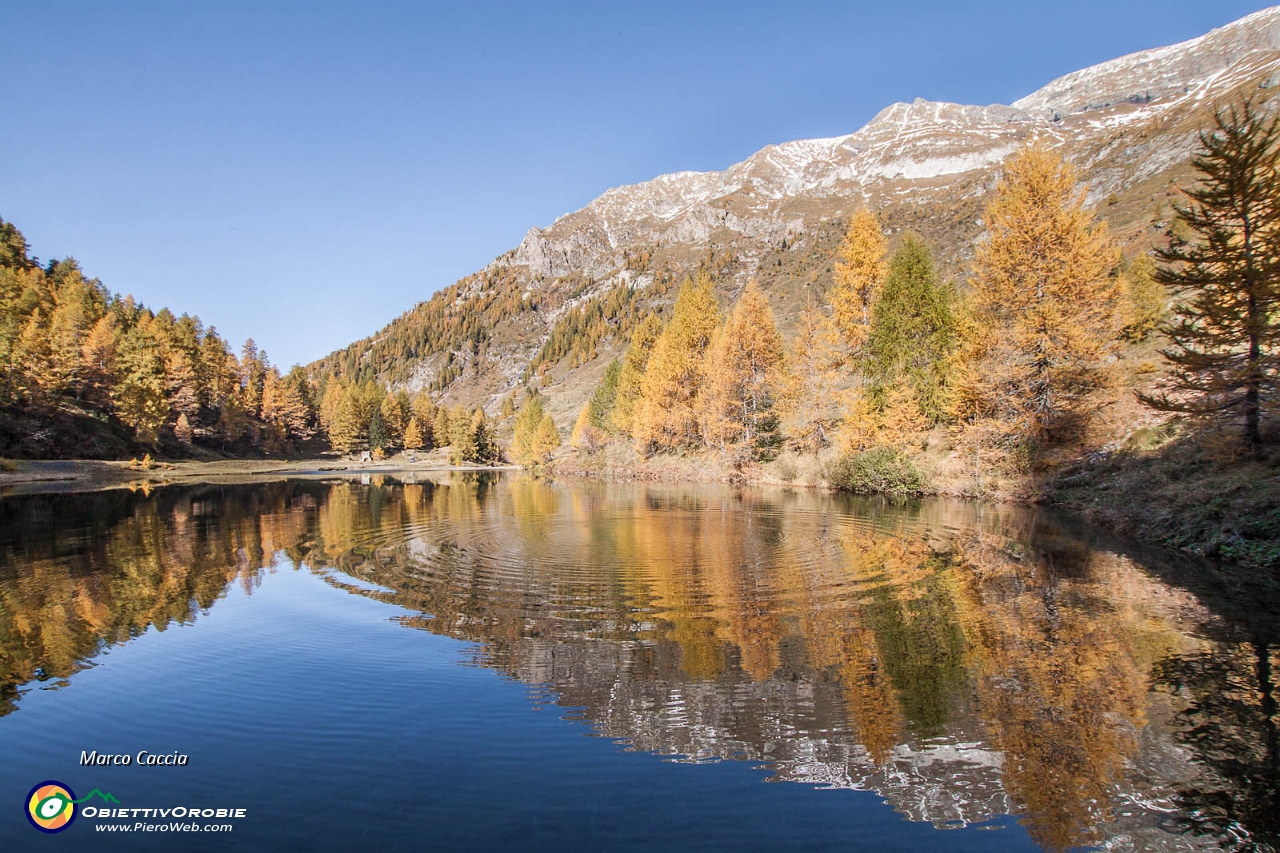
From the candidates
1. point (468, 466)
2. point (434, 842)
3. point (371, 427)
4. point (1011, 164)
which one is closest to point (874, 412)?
point (1011, 164)

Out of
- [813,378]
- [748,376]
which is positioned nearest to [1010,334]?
[813,378]

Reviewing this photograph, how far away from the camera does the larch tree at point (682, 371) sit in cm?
5428

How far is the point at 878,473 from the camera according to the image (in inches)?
1308

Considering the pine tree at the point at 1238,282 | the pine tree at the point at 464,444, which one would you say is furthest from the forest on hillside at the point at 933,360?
the pine tree at the point at 464,444

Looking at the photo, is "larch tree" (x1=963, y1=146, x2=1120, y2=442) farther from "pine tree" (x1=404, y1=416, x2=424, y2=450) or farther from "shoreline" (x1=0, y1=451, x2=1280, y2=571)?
"pine tree" (x1=404, y1=416, x2=424, y2=450)

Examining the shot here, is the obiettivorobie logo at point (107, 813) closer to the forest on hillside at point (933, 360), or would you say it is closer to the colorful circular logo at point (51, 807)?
the colorful circular logo at point (51, 807)

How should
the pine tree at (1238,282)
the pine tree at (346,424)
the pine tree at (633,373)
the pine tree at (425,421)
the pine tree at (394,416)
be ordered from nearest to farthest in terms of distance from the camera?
the pine tree at (1238,282) < the pine tree at (633,373) < the pine tree at (346,424) < the pine tree at (394,416) < the pine tree at (425,421)

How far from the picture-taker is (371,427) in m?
117

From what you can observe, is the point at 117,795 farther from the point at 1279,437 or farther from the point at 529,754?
the point at 1279,437

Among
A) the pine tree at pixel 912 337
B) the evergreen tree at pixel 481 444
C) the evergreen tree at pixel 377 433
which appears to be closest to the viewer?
the pine tree at pixel 912 337

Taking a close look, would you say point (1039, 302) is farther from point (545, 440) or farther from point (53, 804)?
point (545, 440)

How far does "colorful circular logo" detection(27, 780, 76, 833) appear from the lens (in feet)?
16.5

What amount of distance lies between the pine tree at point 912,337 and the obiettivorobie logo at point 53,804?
120 ft

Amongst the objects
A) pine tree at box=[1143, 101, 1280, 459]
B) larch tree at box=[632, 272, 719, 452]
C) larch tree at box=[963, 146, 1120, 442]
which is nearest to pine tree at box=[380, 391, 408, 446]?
larch tree at box=[632, 272, 719, 452]
